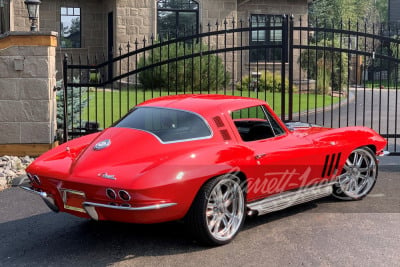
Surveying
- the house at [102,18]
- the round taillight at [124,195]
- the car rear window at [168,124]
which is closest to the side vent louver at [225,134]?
the car rear window at [168,124]

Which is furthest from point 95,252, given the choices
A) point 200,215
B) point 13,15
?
point 13,15

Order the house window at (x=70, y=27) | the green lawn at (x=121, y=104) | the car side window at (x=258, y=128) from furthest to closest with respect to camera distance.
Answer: the house window at (x=70, y=27), the green lawn at (x=121, y=104), the car side window at (x=258, y=128)

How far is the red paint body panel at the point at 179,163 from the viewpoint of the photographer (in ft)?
16.2

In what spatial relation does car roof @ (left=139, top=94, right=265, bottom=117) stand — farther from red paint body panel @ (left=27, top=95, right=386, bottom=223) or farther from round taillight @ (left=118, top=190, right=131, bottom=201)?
round taillight @ (left=118, top=190, right=131, bottom=201)

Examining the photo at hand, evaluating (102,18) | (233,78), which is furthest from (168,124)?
(102,18)

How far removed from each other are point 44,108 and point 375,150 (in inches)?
203

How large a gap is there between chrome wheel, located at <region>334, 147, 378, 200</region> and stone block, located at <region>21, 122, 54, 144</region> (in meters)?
4.82

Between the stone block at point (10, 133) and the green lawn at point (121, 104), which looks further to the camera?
the green lawn at point (121, 104)

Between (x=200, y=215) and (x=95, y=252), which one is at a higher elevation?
(x=200, y=215)

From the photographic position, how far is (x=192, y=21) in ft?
77.4

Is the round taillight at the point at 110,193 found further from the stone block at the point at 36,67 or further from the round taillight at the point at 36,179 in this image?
the stone block at the point at 36,67

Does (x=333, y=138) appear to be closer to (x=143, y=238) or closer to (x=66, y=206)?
(x=143, y=238)

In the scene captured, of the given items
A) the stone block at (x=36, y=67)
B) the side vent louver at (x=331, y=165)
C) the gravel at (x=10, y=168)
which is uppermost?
the stone block at (x=36, y=67)

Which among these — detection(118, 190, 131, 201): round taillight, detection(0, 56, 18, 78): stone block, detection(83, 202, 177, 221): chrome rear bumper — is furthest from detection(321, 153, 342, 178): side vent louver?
detection(0, 56, 18, 78): stone block
